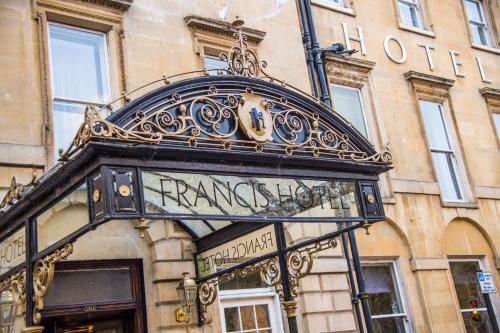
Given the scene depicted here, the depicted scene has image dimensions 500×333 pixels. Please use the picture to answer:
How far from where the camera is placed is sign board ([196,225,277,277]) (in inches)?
355

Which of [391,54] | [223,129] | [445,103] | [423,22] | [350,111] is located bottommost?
[223,129]

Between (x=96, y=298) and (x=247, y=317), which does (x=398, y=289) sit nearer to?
(x=247, y=317)

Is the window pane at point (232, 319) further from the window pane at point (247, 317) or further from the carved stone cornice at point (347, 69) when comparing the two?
the carved stone cornice at point (347, 69)

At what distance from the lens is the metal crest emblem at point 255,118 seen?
703 cm

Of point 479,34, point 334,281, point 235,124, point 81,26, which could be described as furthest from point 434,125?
point 235,124

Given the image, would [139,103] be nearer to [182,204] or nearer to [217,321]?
[182,204]

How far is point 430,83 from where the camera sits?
1488cm

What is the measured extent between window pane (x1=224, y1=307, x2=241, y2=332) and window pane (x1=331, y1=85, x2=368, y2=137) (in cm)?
512

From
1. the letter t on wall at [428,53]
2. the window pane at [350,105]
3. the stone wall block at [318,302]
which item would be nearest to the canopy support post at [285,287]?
the stone wall block at [318,302]

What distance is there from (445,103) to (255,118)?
926 centimetres

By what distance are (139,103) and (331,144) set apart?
2.52m

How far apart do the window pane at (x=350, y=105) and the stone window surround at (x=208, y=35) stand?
2.69 m

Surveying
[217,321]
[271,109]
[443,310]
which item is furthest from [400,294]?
[271,109]

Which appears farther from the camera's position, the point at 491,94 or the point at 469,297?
the point at 491,94
